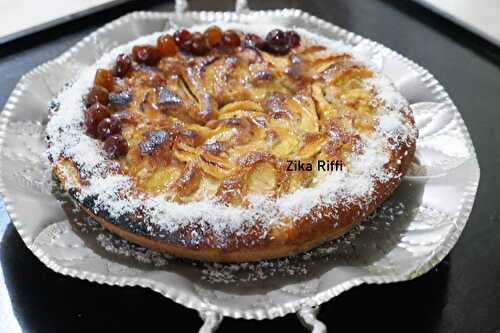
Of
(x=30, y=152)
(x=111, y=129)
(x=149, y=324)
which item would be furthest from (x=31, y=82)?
(x=149, y=324)

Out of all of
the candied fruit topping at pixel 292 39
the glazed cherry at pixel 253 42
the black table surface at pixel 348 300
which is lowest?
the black table surface at pixel 348 300

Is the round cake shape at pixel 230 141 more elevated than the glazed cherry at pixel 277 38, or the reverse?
the glazed cherry at pixel 277 38

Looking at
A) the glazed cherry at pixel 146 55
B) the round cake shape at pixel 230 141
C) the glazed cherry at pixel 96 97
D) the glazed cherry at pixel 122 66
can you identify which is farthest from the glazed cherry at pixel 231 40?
the glazed cherry at pixel 96 97

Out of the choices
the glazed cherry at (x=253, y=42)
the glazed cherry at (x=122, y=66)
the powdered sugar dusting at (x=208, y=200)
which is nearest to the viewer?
the powdered sugar dusting at (x=208, y=200)

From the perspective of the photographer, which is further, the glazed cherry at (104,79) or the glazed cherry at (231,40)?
the glazed cherry at (231,40)

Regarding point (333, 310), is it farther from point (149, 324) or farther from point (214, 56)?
point (214, 56)

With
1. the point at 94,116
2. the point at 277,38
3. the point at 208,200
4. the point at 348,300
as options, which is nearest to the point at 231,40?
the point at 277,38

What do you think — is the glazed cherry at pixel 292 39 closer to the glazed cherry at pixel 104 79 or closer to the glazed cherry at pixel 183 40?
the glazed cherry at pixel 183 40
